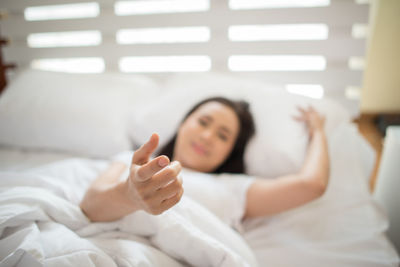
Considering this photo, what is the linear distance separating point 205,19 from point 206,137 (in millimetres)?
820

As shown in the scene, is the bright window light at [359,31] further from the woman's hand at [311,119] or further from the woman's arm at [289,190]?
the woman's arm at [289,190]

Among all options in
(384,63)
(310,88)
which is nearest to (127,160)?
(310,88)

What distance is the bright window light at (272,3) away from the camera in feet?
4.12

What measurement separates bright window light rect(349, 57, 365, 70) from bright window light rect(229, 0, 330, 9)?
312 millimetres

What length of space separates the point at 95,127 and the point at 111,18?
733mm

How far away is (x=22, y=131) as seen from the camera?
3.66 feet

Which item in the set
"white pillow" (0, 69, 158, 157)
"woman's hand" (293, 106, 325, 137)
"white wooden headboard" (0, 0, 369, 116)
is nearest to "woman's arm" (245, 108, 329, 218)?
"woman's hand" (293, 106, 325, 137)

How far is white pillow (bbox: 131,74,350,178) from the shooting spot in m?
0.95

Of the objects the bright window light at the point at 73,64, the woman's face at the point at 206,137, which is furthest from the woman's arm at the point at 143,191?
the bright window light at the point at 73,64

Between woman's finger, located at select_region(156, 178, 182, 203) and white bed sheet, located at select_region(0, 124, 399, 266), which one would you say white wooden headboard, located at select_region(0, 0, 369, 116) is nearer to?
white bed sheet, located at select_region(0, 124, 399, 266)

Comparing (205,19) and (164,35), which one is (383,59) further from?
(164,35)

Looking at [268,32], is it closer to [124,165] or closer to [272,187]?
[272,187]

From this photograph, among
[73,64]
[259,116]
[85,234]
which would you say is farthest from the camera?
[73,64]

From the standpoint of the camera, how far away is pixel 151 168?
0.39m
